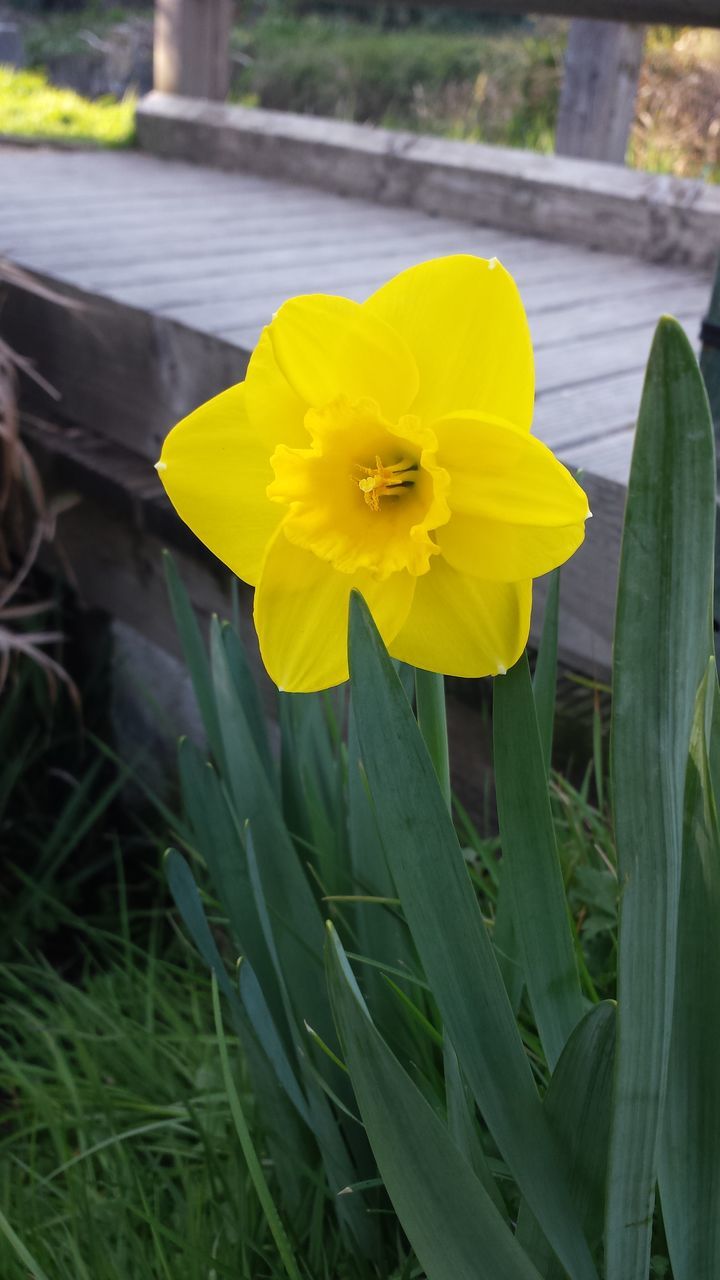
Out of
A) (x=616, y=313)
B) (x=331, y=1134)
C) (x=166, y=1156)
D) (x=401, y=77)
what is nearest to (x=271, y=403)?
(x=331, y=1134)

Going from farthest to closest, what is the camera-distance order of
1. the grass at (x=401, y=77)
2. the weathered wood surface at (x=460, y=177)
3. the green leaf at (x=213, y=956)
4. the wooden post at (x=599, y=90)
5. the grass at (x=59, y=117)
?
the grass at (x=401, y=77)
the grass at (x=59, y=117)
the wooden post at (x=599, y=90)
the weathered wood surface at (x=460, y=177)
the green leaf at (x=213, y=956)

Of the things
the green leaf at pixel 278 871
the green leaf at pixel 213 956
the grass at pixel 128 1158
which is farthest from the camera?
the grass at pixel 128 1158

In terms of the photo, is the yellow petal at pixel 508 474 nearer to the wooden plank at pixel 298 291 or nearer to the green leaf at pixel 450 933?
the green leaf at pixel 450 933

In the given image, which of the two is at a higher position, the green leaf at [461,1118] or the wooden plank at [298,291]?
the wooden plank at [298,291]

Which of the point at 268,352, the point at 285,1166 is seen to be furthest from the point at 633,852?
the point at 285,1166

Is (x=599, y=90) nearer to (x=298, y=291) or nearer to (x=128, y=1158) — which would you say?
(x=298, y=291)

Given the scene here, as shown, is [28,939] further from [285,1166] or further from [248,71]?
[248,71]

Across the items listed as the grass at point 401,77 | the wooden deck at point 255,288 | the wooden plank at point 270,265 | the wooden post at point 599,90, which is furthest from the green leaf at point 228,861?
the grass at point 401,77

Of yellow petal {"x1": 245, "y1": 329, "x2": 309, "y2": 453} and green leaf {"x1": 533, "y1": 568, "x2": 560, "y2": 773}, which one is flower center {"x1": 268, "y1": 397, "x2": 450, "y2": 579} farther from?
green leaf {"x1": 533, "y1": 568, "x2": 560, "y2": 773}

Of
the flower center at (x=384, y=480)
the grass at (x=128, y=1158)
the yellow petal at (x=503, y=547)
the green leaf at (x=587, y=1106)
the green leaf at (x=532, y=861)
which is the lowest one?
the grass at (x=128, y=1158)
